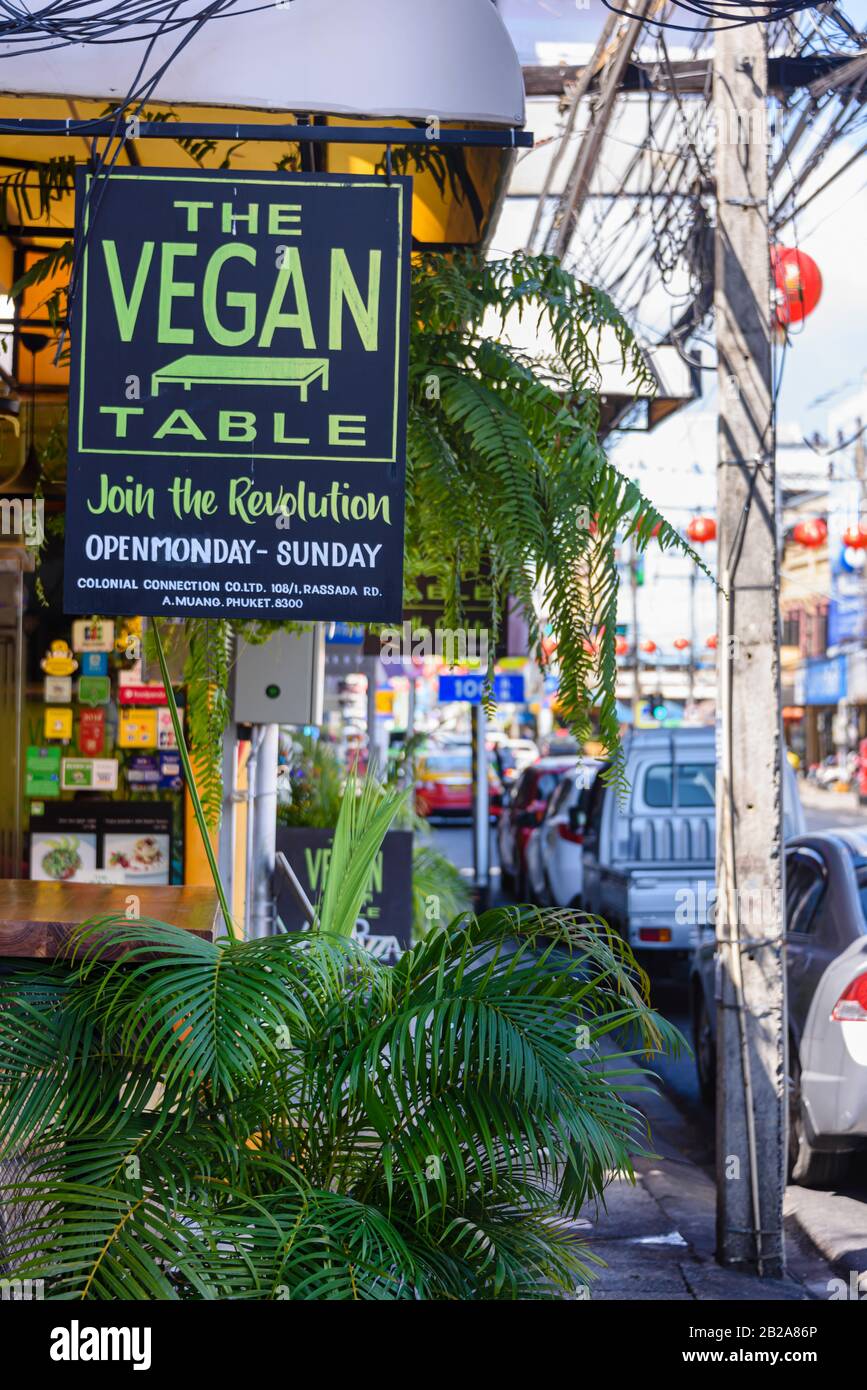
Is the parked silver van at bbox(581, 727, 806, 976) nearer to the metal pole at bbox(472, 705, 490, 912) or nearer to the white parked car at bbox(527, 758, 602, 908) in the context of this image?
the white parked car at bbox(527, 758, 602, 908)

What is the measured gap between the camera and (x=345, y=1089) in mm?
3420

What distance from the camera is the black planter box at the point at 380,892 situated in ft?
27.7

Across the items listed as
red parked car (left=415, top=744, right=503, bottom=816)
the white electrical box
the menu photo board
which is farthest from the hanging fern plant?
red parked car (left=415, top=744, right=503, bottom=816)

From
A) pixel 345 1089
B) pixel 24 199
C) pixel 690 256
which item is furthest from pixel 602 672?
pixel 690 256

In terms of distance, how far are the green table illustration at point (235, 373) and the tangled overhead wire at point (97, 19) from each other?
3.15 feet

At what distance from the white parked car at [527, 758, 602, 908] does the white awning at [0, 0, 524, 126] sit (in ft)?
33.0

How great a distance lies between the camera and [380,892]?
8.57 meters

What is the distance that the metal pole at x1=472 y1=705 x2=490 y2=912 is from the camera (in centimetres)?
1754

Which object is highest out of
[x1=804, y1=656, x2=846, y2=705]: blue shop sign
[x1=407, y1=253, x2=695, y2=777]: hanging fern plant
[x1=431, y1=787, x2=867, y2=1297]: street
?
[x1=804, y1=656, x2=846, y2=705]: blue shop sign

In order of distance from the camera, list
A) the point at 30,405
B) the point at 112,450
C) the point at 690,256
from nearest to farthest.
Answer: the point at 112,450, the point at 30,405, the point at 690,256

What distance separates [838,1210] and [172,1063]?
4508 mm

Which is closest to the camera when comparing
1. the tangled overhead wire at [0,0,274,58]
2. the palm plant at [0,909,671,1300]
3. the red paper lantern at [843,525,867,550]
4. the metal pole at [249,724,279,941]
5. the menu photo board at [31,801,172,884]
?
the palm plant at [0,909,671,1300]

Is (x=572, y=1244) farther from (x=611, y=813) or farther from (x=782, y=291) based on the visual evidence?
(x=611, y=813)

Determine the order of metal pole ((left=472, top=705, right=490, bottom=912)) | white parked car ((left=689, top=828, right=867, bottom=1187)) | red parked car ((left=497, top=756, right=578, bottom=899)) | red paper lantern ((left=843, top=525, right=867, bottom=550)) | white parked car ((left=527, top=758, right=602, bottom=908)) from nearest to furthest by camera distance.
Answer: white parked car ((left=689, top=828, right=867, bottom=1187)), white parked car ((left=527, top=758, right=602, bottom=908)), metal pole ((left=472, top=705, right=490, bottom=912)), red parked car ((left=497, top=756, right=578, bottom=899)), red paper lantern ((left=843, top=525, right=867, bottom=550))
